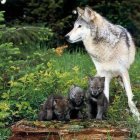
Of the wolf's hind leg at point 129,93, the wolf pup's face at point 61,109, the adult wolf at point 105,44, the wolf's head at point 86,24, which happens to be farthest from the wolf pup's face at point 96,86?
the wolf's head at point 86,24

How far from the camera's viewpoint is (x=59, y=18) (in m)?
19.3

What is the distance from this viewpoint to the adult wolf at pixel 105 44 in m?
10.3

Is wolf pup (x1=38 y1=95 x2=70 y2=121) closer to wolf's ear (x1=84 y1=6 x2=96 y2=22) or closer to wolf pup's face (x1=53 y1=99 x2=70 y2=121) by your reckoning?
wolf pup's face (x1=53 y1=99 x2=70 y2=121)

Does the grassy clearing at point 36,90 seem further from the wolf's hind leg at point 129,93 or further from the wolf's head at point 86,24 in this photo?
the wolf's head at point 86,24

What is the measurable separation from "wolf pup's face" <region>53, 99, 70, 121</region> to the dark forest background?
403 inches

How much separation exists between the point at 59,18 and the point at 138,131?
1134 centimetres

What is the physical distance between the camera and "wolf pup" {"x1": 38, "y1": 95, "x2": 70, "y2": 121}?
820cm

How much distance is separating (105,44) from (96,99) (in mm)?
2166

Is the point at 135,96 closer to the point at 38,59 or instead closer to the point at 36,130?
the point at 38,59

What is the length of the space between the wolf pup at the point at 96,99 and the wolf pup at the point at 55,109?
366mm

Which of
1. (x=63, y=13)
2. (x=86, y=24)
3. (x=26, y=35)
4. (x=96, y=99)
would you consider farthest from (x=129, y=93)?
(x=63, y=13)

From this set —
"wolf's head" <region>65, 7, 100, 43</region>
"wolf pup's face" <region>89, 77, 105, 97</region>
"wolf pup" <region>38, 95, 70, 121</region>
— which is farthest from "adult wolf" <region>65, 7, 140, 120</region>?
"wolf pup" <region>38, 95, 70, 121</region>

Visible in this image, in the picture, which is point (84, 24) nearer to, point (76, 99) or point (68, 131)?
point (76, 99)

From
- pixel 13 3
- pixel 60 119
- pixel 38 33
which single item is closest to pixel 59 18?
pixel 13 3
